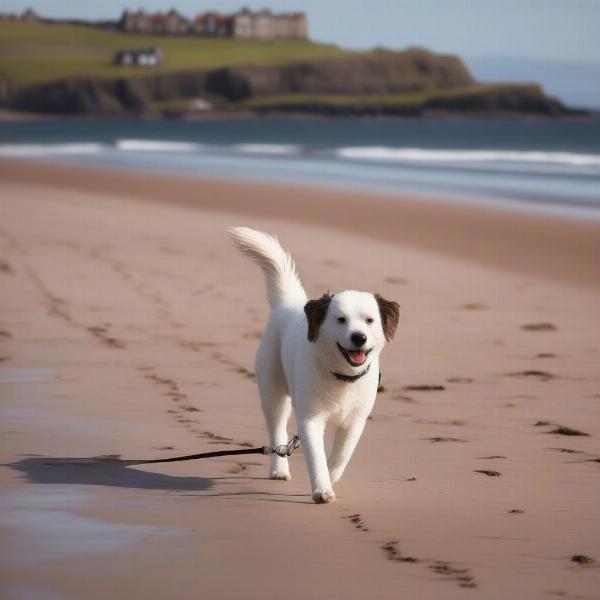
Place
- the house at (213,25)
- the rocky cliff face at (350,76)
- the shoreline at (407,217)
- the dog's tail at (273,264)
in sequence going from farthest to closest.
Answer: the house at (213,25)
the rocky cliff face at (350,76)
the shoreline at (407,217)
the dog's tail at (273,264)

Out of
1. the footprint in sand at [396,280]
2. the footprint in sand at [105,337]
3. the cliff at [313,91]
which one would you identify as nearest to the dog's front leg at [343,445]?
the footprint in sand at [105,337]

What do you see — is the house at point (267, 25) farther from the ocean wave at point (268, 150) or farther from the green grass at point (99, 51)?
the ocean wave at point (268, 150)

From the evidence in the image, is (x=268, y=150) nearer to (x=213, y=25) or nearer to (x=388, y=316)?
(x=388, y=316)

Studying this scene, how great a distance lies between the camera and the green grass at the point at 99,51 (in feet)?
440

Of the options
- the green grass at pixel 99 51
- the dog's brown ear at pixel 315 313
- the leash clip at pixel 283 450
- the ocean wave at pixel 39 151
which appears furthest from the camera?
the green grass at pixel 99 51

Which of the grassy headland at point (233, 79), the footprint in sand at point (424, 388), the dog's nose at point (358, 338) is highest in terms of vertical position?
the grassy headland at point (233, 79)

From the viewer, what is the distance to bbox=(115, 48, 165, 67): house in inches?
5610

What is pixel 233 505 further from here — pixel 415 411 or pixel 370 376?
pixel 415 411

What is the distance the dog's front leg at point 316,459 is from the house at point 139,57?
139565mm

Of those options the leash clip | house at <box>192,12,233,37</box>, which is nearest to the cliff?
house at <box>192,12,233,37</box>

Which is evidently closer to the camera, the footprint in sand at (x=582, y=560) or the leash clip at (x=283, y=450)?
the footprint in sand at (x=582, y=560)

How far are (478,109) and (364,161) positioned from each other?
299 feet

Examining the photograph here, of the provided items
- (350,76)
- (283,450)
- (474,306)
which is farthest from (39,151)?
(350,76)

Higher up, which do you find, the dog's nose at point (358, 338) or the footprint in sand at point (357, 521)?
the dog's nose at point (358, 338)
